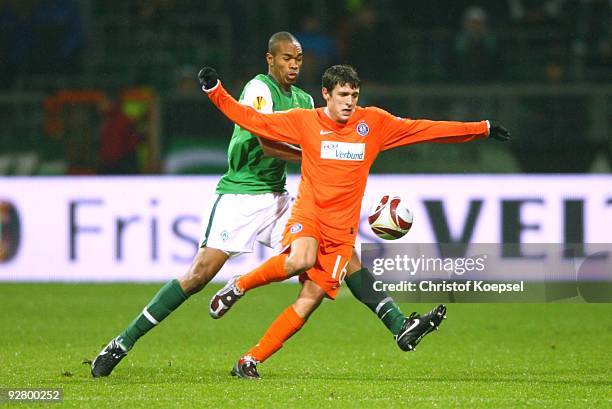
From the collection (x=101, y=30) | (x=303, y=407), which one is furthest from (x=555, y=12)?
(x=303, y=407)

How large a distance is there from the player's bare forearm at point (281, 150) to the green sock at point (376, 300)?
80 centimetres

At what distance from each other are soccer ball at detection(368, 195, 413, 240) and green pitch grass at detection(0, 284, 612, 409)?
85 cm

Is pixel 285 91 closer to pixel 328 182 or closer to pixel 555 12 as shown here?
pixel 328 182

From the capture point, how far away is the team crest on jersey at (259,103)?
24.5 feet

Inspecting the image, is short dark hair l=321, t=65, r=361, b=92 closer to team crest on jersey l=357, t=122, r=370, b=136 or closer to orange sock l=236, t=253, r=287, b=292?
team crest on jersey l=357, t=122, r=370, b=136

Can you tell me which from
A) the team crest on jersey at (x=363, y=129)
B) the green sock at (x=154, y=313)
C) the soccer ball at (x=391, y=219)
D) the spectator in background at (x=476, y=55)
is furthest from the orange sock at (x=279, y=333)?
the spectator in background at (x=476, y=55)

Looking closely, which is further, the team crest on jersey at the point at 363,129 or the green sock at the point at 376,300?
the green sock at the point at 376,300

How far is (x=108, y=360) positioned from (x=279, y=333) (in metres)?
1.01

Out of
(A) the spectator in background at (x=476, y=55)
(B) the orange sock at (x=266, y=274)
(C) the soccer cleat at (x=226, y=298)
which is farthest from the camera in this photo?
(A) the spectator in background at (x=476, y=55)

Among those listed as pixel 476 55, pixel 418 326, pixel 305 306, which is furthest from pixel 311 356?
pixel 476 55

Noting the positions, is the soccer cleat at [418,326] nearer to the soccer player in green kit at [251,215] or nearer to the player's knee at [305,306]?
the soccer player in green kit at [251,215]

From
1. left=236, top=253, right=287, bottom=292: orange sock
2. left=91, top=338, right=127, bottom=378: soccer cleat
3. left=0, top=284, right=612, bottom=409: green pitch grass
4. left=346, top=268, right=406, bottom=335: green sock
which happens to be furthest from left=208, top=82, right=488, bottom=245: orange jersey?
left=91, top=338, right=127, bottom=378: soccer cleat

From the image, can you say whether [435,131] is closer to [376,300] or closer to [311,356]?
[376,300]

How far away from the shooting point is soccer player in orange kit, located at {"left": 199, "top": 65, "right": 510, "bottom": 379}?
7.00 m
